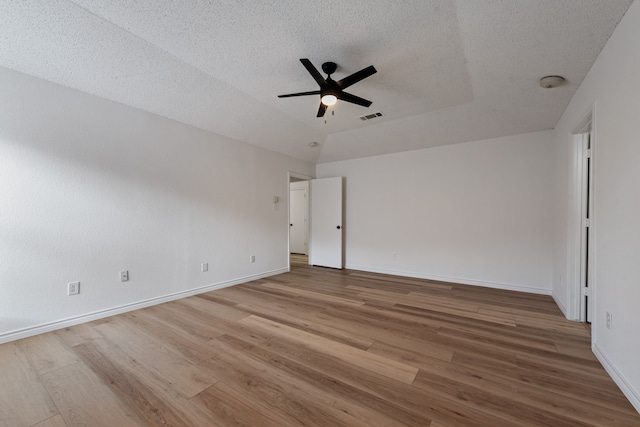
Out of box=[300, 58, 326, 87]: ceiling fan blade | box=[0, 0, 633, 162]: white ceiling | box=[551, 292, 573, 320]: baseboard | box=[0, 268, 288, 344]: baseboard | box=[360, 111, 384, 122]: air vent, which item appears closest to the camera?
box=[0, 0, 633, 162]: white ceiling

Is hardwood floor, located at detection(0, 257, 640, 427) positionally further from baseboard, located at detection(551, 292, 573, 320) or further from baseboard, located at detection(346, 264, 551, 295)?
baseboard, located at detection(346, 264, 551, 295)

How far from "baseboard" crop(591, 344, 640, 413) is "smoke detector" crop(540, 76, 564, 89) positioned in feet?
8.08

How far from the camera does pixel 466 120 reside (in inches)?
150

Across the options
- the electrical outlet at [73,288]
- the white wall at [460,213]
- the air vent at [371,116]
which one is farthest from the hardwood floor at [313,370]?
the air vent at [371,116]

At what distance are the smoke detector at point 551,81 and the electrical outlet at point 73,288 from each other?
209 inches

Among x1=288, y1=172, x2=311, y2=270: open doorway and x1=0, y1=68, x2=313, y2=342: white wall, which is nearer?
x1=0, y1=68, x2=313, y2=342: white wall

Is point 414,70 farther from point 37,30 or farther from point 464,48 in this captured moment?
point 37,30

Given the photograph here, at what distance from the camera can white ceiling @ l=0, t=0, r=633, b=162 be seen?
194cm

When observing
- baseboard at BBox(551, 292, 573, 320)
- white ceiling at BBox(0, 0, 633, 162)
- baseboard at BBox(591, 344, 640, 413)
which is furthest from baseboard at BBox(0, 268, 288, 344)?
baseboard at BBox(551, 292, 573, 320)

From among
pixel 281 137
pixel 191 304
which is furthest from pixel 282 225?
pixel 191 304

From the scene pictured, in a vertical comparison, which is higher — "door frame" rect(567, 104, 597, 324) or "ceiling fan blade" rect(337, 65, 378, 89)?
"ceiling fan blade" rect(337, 65, 378, 89)

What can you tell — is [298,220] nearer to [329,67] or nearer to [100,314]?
[100,314]

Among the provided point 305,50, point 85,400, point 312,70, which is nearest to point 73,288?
point 85,400

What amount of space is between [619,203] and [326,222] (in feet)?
14.8
